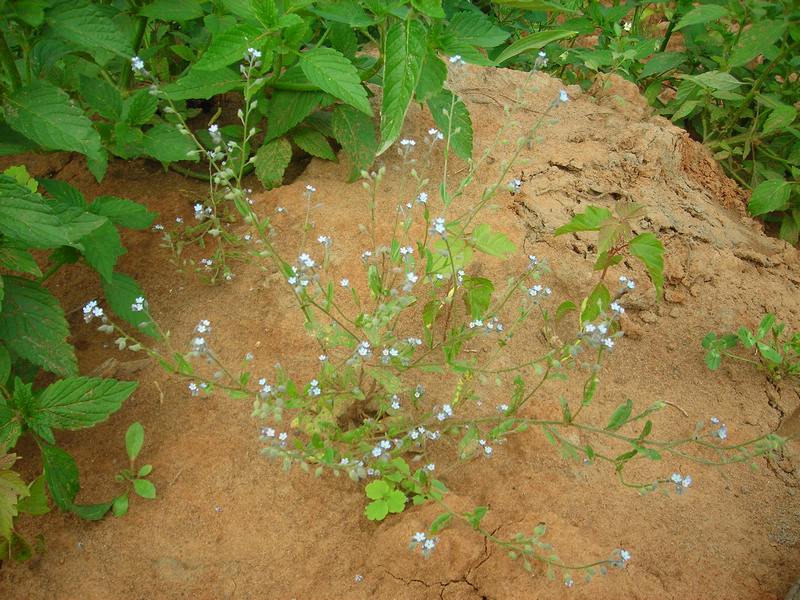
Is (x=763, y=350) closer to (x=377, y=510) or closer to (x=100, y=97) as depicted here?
(x=377, y=510)

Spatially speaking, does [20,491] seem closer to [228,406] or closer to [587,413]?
[228,406]

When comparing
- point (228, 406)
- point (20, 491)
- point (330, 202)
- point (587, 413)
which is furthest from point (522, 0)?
point (20, 491)

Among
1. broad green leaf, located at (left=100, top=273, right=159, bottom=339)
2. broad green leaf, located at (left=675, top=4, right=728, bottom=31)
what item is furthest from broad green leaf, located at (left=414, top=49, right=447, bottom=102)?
broad green leaf, located at (left=675, top=4, right=728, bottom=31)

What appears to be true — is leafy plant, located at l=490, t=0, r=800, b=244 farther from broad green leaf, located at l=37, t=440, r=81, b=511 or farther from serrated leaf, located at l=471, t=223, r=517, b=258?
broad green leaf, located at l=37, t=440, r=81, b=511

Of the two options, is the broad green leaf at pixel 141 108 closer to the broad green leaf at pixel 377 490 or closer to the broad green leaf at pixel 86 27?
the broad green leaf at pixel 86 27

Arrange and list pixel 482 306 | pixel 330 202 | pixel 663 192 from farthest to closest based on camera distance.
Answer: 1. pixel 663 192
2. pixel 330 202
3. pixel 482 306

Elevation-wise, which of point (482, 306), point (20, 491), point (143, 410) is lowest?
point (143, 410)

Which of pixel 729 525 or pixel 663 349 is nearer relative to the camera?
pixel 729 525

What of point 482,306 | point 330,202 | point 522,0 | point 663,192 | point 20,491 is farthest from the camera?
point 663,192
